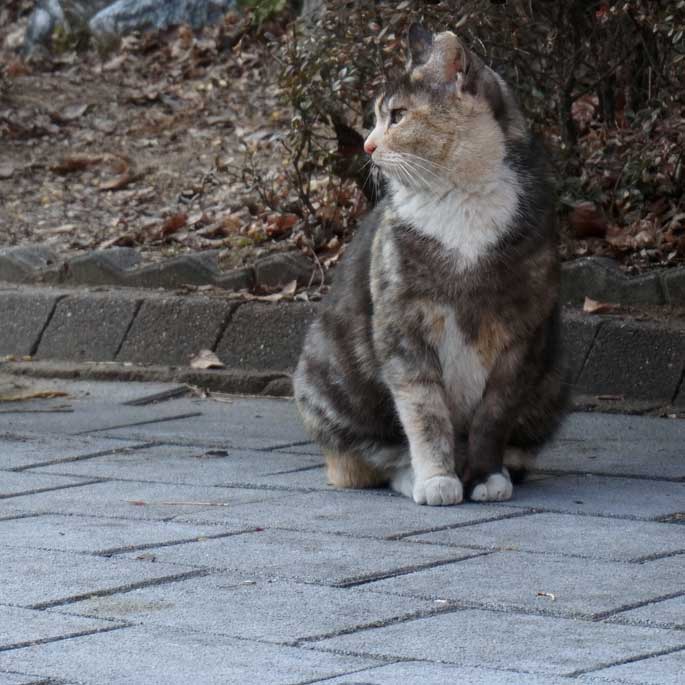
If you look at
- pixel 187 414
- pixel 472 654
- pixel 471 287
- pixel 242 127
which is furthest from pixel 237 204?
pixel 472 654

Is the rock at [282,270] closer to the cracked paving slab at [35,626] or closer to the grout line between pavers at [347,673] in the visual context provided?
the cracked paving slab at [35,626]

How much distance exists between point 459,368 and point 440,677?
5.87 ft

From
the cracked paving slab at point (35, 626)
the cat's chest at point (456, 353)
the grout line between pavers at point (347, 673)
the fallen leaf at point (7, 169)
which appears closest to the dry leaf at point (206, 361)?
the cat's chest at point (456, 353)

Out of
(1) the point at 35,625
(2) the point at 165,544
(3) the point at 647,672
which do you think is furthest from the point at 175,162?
(3) the point at 647,672

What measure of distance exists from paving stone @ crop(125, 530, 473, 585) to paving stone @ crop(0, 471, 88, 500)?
3.04ft

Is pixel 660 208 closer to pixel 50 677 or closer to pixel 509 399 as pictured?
pixel 509 399

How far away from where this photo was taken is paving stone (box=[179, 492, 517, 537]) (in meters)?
3.79

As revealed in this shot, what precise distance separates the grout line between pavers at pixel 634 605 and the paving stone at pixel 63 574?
0.96 meters

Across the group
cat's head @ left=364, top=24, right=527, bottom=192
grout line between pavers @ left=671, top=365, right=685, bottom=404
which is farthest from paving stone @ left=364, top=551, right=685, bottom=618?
grout line between pavers @ left=671, top=365, right=685, bottom=404

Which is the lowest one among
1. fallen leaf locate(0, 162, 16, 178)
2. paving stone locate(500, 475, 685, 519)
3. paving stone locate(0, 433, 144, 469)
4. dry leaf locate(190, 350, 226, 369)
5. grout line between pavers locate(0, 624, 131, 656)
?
fallen leaf locate(0, 162, 16, 178)

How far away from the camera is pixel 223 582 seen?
126 inches

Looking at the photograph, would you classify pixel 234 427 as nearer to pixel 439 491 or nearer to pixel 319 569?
pixel 439 491

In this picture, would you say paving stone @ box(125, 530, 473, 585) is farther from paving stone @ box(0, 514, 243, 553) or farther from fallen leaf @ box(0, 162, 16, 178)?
fallen leaf @ box(0, 162, 16, 178)

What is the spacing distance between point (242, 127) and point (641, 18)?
12.1ft
